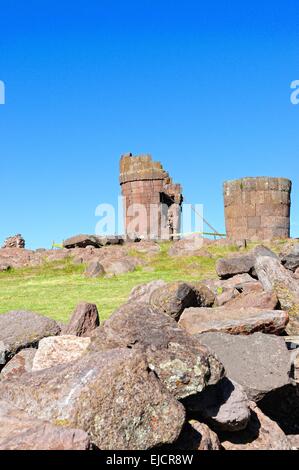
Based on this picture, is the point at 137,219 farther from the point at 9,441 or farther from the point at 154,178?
the point at 9,441

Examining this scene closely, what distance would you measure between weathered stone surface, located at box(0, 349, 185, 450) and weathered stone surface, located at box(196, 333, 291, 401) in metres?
1.22

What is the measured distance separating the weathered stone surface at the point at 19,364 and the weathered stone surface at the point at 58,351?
14.3 inches

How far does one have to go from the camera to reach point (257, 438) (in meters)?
4.57

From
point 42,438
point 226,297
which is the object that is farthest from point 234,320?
point 42,438

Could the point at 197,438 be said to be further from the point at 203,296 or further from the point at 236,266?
the point at 236,266

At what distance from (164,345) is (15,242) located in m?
23.4

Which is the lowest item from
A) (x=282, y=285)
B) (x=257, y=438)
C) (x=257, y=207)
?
(x=257, y=438)

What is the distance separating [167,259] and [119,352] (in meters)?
15.3

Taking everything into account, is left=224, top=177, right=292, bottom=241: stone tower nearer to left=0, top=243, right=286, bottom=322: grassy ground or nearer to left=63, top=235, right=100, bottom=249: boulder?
left=0, top=243, right=286, bottom=322: grassy ground

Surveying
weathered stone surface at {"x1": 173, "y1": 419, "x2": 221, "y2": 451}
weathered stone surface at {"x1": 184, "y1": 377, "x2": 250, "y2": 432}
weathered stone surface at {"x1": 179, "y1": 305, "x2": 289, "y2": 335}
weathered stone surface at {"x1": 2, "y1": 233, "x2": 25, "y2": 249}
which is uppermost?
weathered stone surface at {"x1": 2, "y1": 233, "x2": 25, "y2": 249}

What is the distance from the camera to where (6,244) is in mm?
27016

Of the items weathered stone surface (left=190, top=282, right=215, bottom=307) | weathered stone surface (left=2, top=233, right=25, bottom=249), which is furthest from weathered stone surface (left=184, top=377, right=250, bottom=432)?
weathered stone surface (left=2, top=233, right=25, bottom=249)

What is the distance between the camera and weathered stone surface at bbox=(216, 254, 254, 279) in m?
11.4
